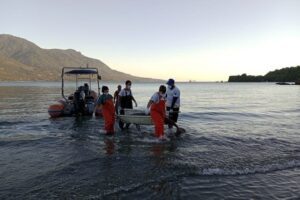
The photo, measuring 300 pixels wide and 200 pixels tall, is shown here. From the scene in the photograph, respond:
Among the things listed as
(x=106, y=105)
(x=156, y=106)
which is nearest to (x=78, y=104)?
(x=106, y=105)

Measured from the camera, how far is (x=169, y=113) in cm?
1362

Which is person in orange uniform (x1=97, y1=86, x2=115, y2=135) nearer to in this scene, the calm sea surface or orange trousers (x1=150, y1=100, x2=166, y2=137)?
the calm sea surface

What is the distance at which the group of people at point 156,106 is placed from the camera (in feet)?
38.8

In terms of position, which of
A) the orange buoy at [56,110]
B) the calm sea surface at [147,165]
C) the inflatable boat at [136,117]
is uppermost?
the inflatable boat at [136,117]

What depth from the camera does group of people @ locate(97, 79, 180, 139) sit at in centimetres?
1181

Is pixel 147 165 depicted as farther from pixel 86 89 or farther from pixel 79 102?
pixel 86 89

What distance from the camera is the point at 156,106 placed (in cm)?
1180

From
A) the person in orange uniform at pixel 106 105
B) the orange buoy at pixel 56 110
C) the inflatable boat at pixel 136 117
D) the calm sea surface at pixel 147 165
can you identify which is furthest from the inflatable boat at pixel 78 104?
the person in orange uniform at pixel 106 105

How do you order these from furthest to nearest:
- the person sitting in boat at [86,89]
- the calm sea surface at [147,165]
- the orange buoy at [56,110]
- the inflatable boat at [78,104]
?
the person sitting in boat at [86,89], the orange buoy at [56,110], the inflatable boat at [78,104], the calm sea surface at [147,165]

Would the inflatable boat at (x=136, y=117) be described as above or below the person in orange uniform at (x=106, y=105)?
below

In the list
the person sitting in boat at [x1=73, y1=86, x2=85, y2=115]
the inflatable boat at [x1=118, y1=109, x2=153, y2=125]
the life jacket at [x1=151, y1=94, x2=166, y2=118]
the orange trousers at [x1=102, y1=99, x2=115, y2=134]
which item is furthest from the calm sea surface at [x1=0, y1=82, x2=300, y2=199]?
the person sitting in boat at [x1=73, y1=86, x2=85, y2=115]

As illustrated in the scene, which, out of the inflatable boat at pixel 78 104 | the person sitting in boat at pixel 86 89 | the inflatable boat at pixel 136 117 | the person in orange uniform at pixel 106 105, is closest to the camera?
the inflatable boat at pixel 136 117

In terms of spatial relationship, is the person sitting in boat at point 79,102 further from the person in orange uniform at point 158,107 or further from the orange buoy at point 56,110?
the person in orange uniform at point 158,107

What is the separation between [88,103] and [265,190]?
1444 cm
